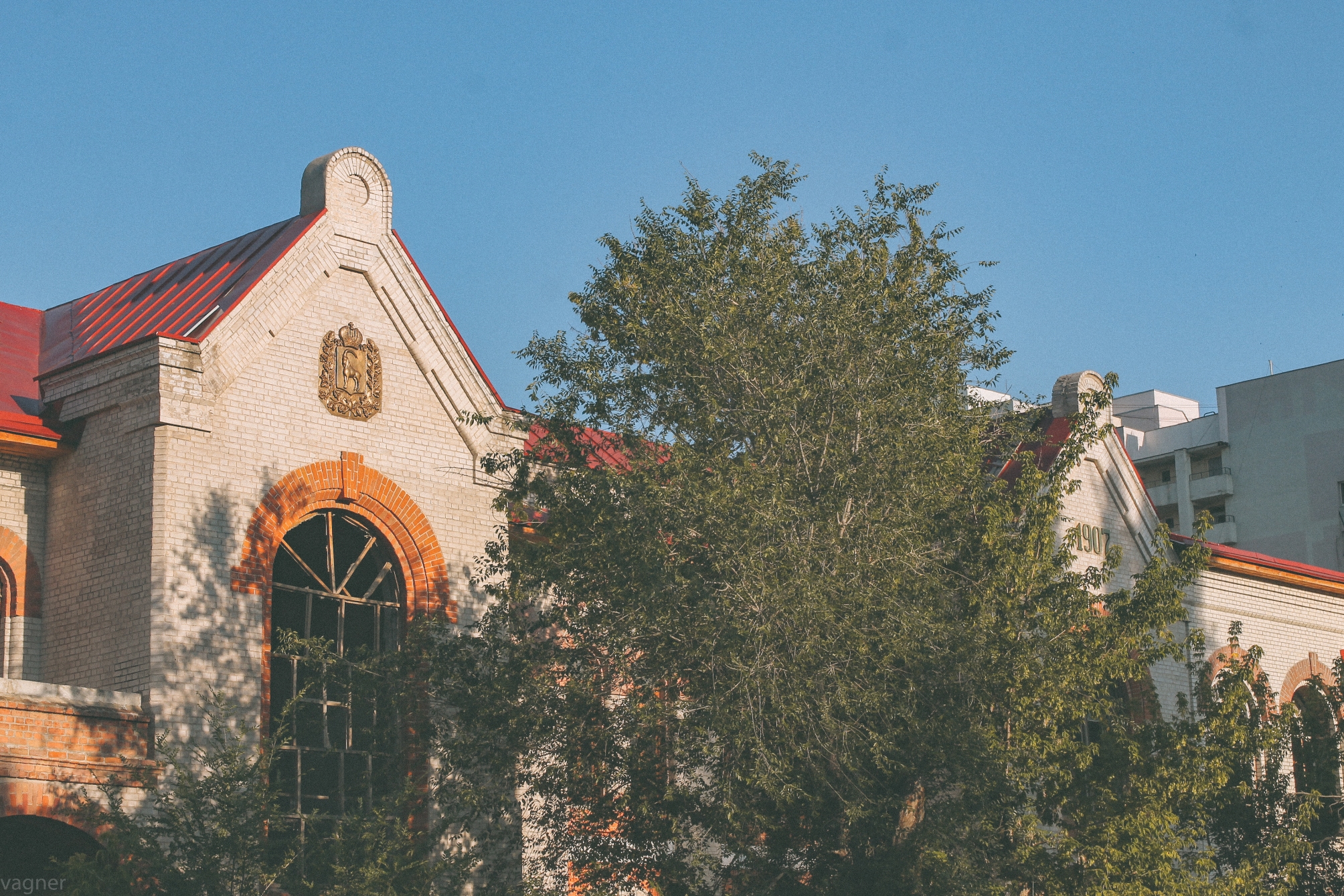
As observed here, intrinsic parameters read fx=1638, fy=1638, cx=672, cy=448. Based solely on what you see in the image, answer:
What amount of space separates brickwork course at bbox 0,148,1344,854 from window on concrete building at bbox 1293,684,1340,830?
594 centimetres

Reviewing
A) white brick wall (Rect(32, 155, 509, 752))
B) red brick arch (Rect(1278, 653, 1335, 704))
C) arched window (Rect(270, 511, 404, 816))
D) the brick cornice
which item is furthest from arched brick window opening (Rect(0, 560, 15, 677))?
red brick arch (Rect(1278, 653, 1335, 704))

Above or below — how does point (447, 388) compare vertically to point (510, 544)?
above

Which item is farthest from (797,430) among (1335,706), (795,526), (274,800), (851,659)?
(1335,706)

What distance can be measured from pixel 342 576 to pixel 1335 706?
588 inches

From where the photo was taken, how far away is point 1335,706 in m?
24.8

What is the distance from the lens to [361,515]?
20.0 meters

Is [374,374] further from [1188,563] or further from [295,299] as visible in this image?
[1188,563]

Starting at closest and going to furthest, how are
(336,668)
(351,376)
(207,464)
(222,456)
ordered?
(207,464)
(222,456)
(336,668)
(351,376)

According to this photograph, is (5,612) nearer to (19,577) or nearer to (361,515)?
(19,577)

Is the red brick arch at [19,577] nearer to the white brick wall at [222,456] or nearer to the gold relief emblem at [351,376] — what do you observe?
the white brick wall at [222,456]

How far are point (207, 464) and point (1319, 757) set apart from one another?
16.0 metres

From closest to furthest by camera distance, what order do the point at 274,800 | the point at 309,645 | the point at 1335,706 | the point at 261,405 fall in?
1. the point at 274,800
2. the point at 309,645
3. the point at 261,405
4. the point at 1335,706

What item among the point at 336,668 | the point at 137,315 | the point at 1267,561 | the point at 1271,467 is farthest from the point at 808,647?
the point at 1271,467

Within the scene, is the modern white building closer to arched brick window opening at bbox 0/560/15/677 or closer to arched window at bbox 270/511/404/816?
arched window at bbox 270/511/404/816
